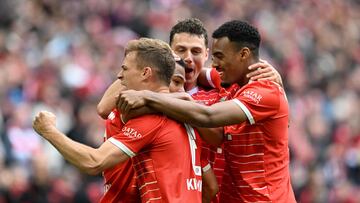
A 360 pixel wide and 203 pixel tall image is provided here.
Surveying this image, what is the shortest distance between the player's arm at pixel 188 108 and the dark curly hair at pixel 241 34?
53 centimetres

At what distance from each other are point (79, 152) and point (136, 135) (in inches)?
15.5

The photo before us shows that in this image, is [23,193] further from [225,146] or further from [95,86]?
[225,146]

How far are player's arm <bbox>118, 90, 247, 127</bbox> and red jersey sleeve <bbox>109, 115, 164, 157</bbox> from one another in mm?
A: 99

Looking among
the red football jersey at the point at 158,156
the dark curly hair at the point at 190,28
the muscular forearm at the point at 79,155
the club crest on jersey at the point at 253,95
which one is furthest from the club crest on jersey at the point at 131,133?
the dark curly hair at the point at 190,28

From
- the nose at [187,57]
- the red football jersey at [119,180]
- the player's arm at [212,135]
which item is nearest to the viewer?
the red football jersey at [119,180]

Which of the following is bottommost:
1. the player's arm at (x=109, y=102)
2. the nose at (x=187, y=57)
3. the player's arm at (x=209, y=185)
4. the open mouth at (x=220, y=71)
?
the player's arm at (x=209, y=185)

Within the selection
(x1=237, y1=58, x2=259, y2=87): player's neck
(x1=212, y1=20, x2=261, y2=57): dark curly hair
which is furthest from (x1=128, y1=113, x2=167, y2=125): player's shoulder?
(x1=212, y1=20, x2=261, y2=57): dark curly hair

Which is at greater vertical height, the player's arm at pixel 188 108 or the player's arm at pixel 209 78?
the player's arm at pixel 209 78

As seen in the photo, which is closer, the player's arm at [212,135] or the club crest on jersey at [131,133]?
the club crest on jersey at [131,133]

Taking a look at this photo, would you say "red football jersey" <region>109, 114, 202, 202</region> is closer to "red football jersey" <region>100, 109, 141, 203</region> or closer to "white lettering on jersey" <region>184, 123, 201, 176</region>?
"white lettering on jersey" <region>184, 123, 201, 176</region>

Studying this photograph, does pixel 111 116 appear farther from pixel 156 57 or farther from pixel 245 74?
pixel 245 74

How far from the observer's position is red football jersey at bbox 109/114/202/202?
23.8ft

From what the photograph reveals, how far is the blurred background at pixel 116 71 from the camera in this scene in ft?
45.0

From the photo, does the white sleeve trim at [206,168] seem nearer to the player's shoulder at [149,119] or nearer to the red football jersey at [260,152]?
the red football jersey at [260,152]
